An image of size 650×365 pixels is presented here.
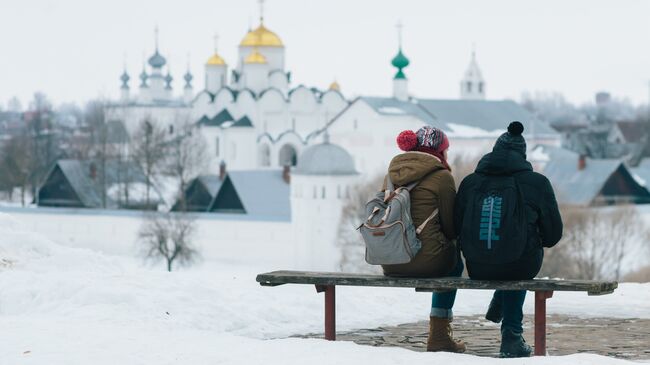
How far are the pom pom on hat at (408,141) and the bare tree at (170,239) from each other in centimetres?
3880

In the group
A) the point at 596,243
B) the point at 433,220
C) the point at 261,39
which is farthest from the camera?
the point at 261,39

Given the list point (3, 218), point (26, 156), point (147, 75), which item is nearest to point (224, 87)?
point (26, 156)

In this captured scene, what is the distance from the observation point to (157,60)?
88.8 m

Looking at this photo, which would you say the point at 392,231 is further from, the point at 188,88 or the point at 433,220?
the point at 188,88

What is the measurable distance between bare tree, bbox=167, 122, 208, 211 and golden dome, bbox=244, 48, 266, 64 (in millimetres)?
3901

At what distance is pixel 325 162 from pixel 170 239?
5.19m

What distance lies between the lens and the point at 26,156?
7244 centimetres

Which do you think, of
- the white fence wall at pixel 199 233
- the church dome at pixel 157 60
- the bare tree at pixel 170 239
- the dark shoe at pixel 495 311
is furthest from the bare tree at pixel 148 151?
the dark shoe at pixel 495 311

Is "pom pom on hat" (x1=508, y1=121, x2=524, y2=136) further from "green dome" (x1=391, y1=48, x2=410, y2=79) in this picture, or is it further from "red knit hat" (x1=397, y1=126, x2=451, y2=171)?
"green dome" (x1=391, y1=48, x2=410, y2=79)

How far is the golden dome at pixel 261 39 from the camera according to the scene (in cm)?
7200

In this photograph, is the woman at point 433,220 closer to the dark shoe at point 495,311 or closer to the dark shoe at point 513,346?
the dark shoe at point 513,346

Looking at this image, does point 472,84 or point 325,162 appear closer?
point 325,162

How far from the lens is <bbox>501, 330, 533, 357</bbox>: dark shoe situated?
8250 millimetres

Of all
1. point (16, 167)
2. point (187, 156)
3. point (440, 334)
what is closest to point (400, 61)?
point (187, 156)
